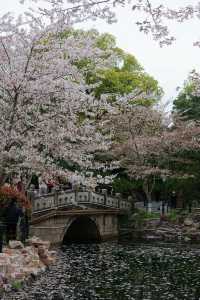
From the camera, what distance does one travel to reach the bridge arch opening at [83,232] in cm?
3981

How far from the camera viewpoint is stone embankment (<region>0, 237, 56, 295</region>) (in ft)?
60.0

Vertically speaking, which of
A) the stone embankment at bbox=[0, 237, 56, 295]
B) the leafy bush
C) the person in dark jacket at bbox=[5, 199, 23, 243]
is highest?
the leafy bush

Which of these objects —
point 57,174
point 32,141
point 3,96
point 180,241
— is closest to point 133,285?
point 57,174

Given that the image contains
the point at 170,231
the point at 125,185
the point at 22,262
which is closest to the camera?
the point at 22,262

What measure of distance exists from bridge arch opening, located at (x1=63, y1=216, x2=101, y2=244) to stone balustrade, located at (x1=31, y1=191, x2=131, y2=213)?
1496 millimetres

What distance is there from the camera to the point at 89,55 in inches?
719

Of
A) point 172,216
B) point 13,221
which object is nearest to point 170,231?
point 172,216

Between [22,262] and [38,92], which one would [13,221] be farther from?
[38,92]

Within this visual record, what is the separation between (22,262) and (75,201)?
13349 millimetres

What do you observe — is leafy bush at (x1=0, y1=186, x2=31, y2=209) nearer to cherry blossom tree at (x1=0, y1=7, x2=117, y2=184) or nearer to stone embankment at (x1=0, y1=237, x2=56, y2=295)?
stone embankment at (x1=0, y1=237, x2=56, y2=295)

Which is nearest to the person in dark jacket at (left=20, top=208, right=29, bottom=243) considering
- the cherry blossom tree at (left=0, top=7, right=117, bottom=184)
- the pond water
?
the pond water

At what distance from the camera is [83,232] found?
4094 cm

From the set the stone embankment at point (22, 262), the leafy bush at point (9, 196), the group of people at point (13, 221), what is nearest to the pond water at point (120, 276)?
the stone embankment at point (22, 262)

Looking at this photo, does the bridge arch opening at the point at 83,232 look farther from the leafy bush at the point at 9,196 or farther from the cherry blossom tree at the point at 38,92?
the cherry blossom tree at the point at 38,92
